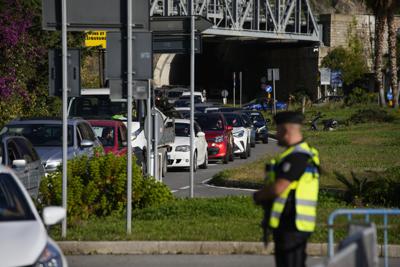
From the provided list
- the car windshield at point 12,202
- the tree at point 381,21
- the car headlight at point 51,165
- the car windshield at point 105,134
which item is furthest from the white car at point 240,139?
the car windshield at point 12,202

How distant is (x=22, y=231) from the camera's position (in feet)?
29.4

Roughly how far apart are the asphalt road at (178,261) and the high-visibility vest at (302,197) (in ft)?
14.3

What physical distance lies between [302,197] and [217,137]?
2533 centimetres

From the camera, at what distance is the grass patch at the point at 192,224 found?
45.1ft

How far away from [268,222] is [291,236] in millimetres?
224

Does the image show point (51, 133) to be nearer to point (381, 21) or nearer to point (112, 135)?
point (112, 135)

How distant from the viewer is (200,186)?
2516cm

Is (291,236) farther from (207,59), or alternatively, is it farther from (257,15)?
(207,59)

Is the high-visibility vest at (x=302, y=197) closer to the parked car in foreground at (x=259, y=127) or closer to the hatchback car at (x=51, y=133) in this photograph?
the hatchback car at (x=51, y=133)

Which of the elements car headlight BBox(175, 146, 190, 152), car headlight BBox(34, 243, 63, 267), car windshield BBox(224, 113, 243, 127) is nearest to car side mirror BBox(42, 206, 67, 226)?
car headlight BBox(34, 243, 63, 267)

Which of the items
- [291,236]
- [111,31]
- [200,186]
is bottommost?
[200,186]

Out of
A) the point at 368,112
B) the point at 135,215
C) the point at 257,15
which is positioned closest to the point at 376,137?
the point at 368,112

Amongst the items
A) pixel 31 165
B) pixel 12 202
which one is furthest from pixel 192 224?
pixel 12 202

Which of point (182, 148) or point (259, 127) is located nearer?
point (182, 148)
